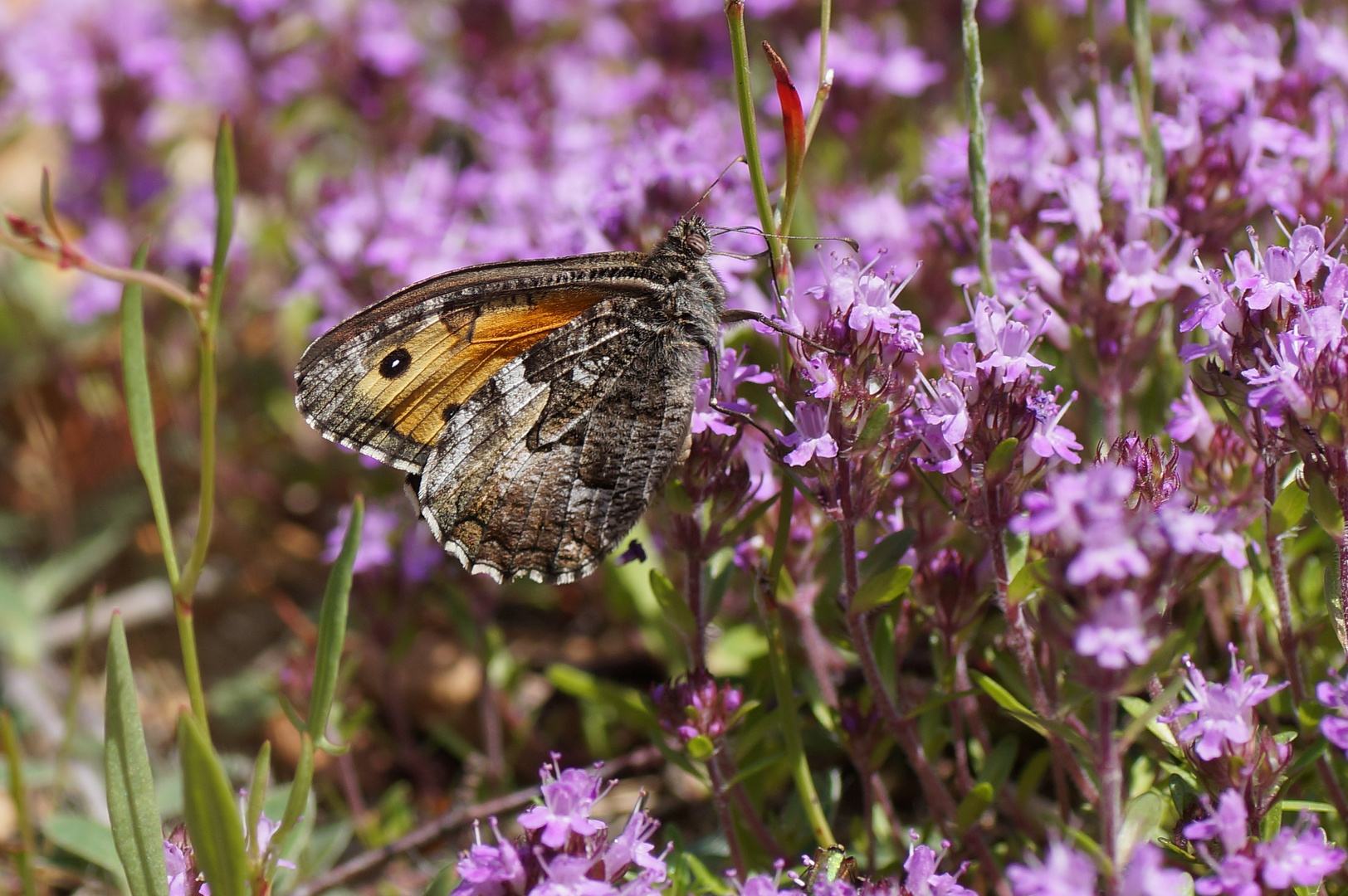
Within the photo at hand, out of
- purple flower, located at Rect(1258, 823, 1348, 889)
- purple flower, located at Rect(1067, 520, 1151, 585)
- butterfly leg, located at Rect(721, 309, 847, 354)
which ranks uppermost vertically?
butterfly leg, located at Rect(721, 309, 847, 354)

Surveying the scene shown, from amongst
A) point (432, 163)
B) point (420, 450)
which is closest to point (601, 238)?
point (420, 450)

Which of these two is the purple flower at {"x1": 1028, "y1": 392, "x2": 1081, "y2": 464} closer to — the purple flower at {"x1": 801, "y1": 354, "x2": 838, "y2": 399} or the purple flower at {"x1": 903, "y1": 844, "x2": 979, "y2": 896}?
the purple flower at {"x1": 801, "y1": 354, "x2": 838, "y2": 399}

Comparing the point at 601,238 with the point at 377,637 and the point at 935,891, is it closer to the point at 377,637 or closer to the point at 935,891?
the point at 377,637

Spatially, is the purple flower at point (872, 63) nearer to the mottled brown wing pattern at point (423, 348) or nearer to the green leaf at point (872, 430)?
the mottled brown wing pattern at point (423, 348)

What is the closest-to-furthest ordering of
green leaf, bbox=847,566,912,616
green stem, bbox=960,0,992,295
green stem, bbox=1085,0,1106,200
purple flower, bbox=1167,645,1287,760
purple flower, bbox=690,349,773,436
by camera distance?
purple flower, bbox=1167,645,1287,760
green leaf, bbox=847,566,912,616
purple flower, bbox=690,349,773,436
green stem, bbox=960,0,992,295
green stem, bbox=1085,0,1106,200

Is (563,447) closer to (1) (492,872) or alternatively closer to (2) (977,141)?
(1) (492,872)

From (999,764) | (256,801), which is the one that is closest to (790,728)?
(999,764)

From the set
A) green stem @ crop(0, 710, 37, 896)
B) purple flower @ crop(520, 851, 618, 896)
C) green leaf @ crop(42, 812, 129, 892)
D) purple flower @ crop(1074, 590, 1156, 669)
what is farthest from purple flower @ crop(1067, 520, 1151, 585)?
green leaf @ crop(42, 812, 129, 892)
